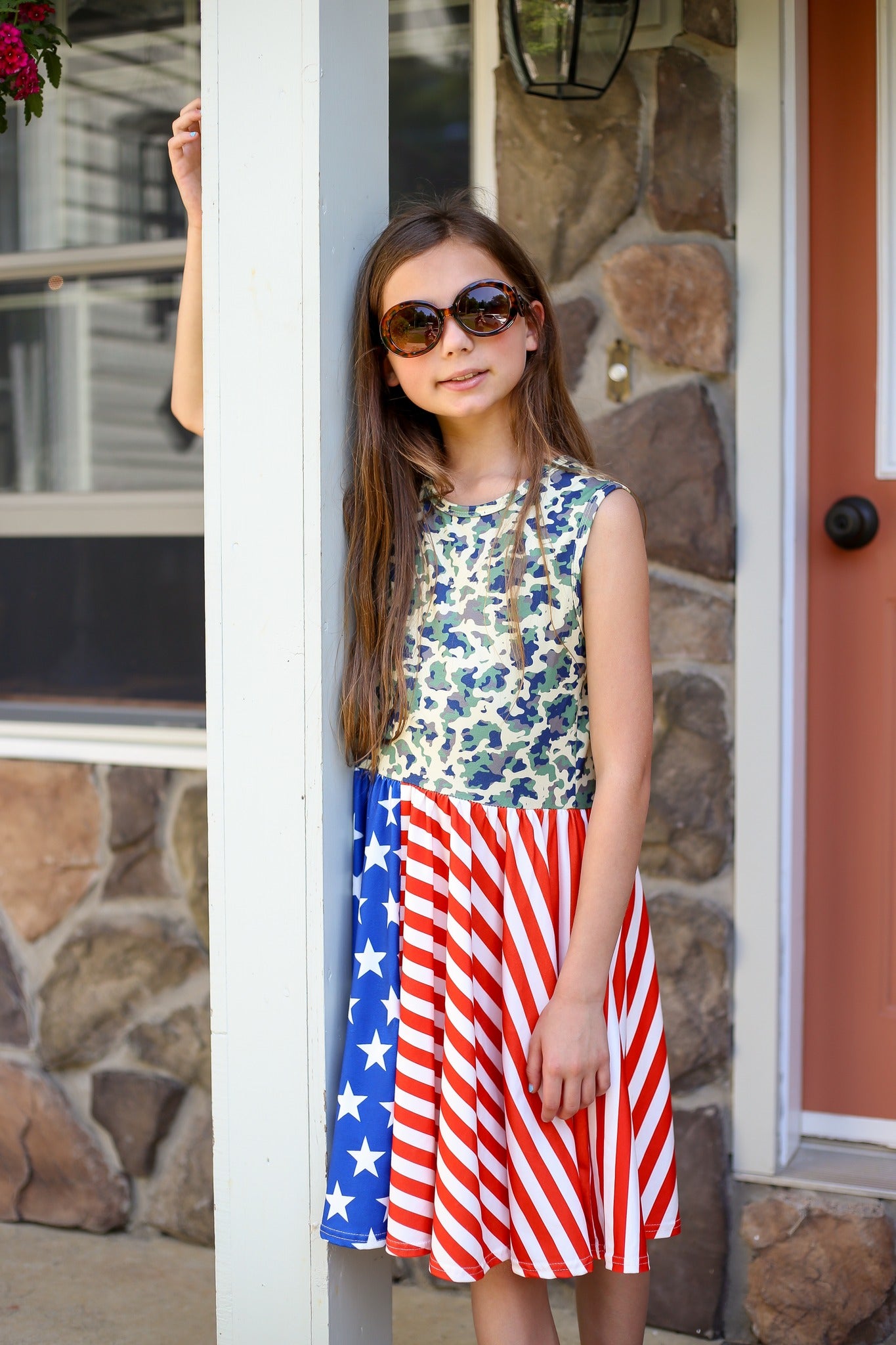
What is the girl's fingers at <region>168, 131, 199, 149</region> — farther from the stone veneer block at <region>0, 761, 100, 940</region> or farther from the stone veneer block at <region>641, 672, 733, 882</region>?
the stone veneer block at <region>0, 761, 100, 940</region>

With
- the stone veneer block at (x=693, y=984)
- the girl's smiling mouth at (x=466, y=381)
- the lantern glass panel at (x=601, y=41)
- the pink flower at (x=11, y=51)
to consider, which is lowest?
the stone veneer block at (x=693, y=984)

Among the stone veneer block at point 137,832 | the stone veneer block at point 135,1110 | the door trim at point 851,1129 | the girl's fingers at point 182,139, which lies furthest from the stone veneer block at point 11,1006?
the girl's fingers at point 182,139

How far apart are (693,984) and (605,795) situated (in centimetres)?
102

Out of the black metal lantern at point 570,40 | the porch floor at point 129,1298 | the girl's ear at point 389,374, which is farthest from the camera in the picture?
the porch floor at point 129,1298

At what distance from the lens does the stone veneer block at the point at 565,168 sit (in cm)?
229

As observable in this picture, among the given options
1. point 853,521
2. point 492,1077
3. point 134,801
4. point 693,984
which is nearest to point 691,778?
point 693,984

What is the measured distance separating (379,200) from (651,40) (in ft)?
3.28

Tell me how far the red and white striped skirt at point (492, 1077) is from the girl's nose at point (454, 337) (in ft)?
1.72

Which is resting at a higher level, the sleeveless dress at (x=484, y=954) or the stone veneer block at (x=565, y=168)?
the stone veneer block at (x=565, y=168)

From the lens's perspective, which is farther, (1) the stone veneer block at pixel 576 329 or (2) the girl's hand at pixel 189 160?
(1) the stone veneer block at pixel 576 329

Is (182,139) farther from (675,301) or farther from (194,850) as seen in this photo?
(194,850)

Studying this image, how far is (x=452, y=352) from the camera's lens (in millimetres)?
1470

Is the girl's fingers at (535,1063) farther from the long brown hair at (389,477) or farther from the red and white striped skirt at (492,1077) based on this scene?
the long brown hair at (389,477)

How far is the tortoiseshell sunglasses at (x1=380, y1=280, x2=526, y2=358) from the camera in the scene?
1.45 metres
